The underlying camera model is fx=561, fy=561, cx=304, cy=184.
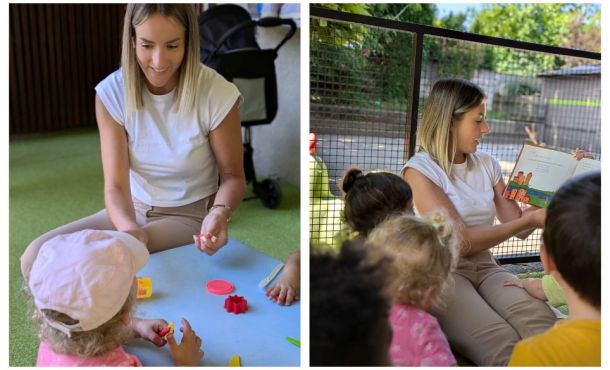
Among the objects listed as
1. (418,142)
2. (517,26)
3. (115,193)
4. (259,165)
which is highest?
(517,26)

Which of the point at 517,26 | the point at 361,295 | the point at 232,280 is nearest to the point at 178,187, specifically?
the point at 232,280

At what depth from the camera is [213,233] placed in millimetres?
1054

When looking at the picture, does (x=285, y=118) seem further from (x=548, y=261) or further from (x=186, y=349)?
(x=548, y=261)

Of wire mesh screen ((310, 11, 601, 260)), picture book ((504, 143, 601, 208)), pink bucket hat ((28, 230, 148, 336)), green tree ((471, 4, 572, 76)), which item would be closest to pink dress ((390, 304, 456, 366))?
wire mesh screen ((310, 11, 601, 260))

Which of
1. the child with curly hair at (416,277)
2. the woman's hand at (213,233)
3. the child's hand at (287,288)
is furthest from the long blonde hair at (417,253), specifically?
the woman's hand at (213,233)

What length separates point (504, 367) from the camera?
2.05ft

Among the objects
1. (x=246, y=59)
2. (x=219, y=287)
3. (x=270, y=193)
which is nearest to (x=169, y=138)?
(x=219, y=287)

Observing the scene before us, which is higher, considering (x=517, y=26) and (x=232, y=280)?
(x=517, y=26)

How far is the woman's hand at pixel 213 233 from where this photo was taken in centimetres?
103

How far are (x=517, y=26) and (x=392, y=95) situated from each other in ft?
4.22

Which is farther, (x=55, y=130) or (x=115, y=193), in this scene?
(x=55, y=130)

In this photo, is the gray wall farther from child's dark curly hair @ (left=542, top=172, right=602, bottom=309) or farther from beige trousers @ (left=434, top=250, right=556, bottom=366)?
child's dark curly hair @ (left=542, top=172, right=602, bottom=309)

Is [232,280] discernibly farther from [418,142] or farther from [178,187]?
[418,142]

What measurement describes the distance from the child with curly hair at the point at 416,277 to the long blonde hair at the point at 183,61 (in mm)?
586
